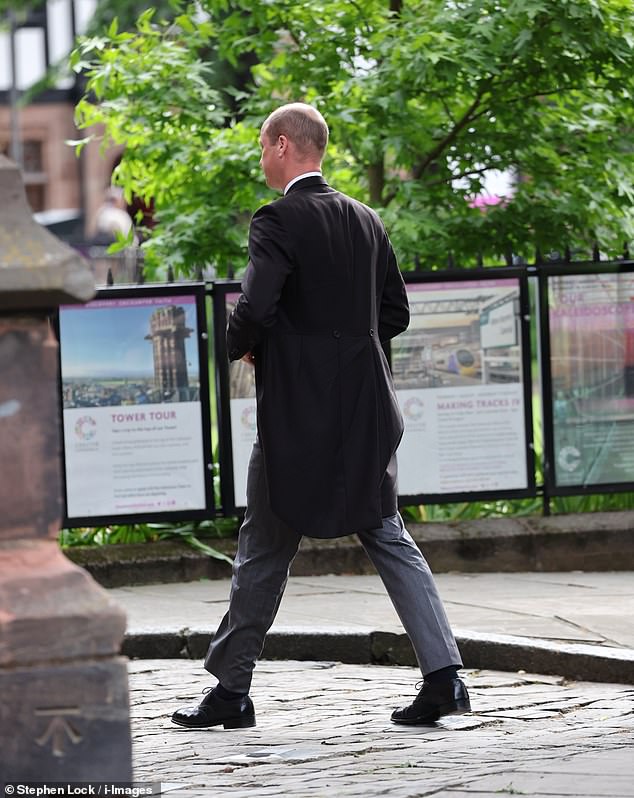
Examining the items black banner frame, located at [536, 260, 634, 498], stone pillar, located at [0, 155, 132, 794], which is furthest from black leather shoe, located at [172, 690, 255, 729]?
black banner frame, located at [536, 260, 634, 498]

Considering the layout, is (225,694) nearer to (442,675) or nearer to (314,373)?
(442,675)

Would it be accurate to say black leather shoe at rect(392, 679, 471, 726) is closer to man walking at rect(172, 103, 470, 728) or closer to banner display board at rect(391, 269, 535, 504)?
man walking at rect(172, 103, 470, 728)

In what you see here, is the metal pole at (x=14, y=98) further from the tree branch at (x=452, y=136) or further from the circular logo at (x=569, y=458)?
the circular logo at (x=569, y=458)

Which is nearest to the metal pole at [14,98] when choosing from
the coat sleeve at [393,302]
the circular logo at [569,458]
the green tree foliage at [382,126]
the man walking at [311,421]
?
the green tree foliage at [382,126]

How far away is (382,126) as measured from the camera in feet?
30.9

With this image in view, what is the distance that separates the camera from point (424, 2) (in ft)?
31.0

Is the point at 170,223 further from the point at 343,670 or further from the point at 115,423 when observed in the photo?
the point at 343,670

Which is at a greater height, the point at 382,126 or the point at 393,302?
the point at 382,126

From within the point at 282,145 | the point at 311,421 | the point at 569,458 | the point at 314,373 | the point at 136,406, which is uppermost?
the point at 282,145

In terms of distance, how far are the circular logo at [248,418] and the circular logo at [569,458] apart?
5.63 feet

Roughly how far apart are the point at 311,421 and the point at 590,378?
420cm

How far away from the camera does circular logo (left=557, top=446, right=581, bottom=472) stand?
30.4 ft

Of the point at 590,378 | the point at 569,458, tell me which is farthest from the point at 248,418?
the point at 590,378

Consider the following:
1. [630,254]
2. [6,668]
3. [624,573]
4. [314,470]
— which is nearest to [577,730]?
[314,470]
